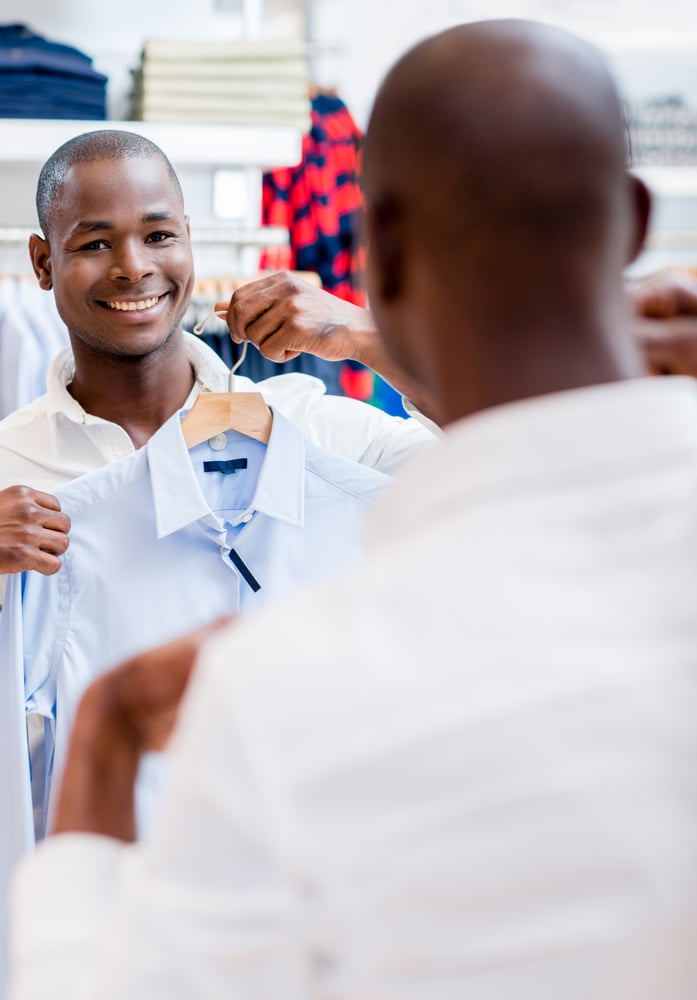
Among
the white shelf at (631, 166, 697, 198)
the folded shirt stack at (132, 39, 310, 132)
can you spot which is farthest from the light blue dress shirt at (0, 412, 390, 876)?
the white shelf at (631, 166, 697, 198)

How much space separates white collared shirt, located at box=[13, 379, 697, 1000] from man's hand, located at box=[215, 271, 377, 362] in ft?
2.41

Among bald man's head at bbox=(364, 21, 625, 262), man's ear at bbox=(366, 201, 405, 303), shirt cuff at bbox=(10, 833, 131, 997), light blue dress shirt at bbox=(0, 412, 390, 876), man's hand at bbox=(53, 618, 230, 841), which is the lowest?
light blue dress shirt at bbox=(0, 412, 390, 876)

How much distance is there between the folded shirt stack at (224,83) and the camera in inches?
89.0

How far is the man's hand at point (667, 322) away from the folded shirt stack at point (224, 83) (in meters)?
1.60

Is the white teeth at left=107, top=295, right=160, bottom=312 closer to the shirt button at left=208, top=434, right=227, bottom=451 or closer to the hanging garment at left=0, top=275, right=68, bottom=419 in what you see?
the shirt button at left=208, top=434, right=227, bottom=451

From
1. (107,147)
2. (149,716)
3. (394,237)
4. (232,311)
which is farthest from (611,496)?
(107,147)

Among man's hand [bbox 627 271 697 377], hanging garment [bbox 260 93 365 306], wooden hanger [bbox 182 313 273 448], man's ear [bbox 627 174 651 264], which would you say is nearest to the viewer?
man's ear [bbox 627 174 651 264]

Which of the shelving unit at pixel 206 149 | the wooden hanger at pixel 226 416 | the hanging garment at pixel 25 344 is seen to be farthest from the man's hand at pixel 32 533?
the shelving unit at pixel 206 149

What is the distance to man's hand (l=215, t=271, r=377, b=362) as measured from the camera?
4.00 ft

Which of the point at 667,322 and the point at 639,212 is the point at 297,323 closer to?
the point at 667,322

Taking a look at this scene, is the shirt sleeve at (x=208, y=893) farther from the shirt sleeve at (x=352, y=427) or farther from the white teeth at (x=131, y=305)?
the white teeth at (x=131, y=305)

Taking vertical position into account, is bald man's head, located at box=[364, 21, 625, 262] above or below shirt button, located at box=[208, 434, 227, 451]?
above

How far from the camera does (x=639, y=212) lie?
596mm

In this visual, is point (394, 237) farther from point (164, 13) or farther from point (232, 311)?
point (164, 13)
